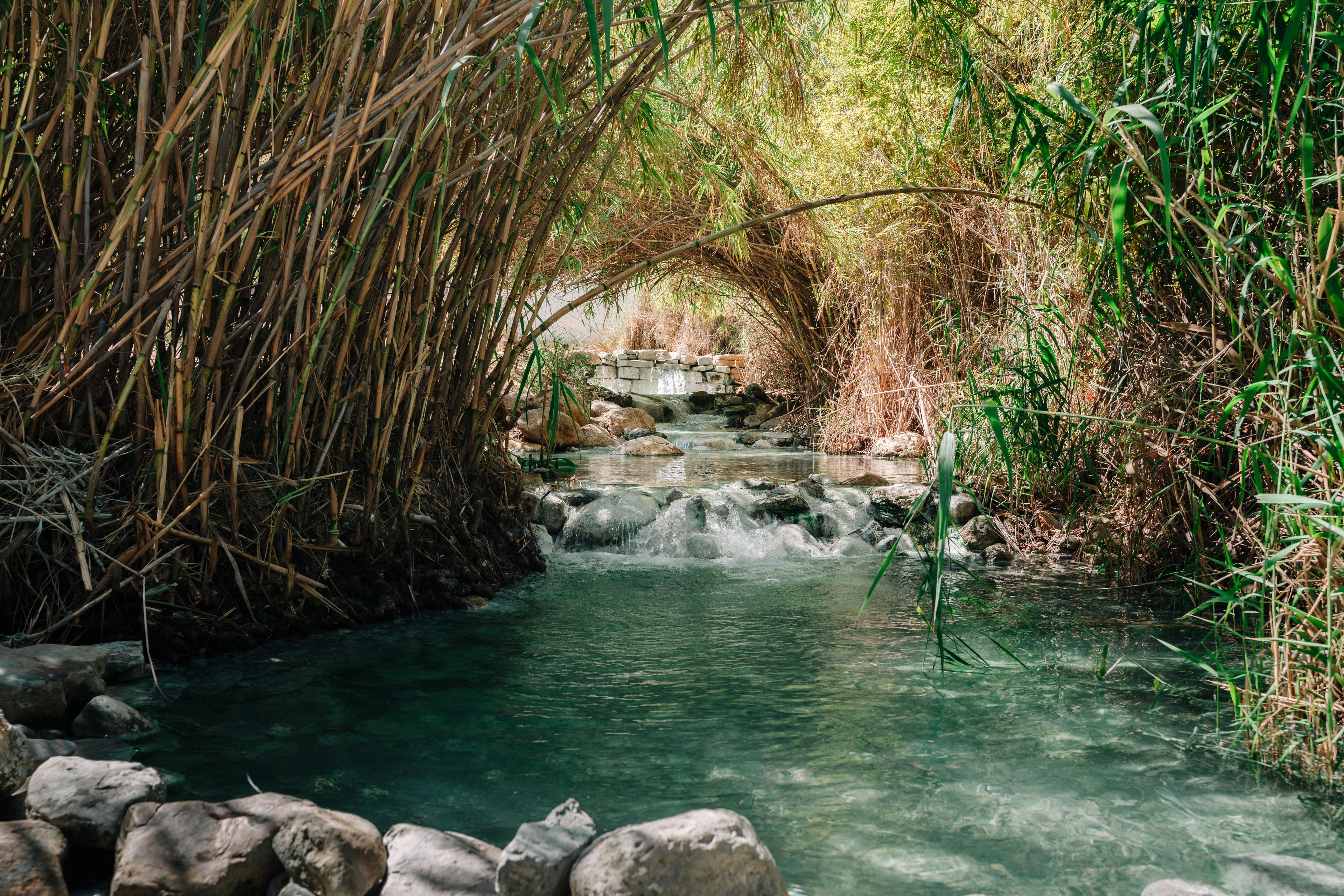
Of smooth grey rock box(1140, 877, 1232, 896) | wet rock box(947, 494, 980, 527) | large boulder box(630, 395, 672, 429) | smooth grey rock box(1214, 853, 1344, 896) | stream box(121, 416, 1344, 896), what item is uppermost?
large boulder box(630, 395, 672, 429)

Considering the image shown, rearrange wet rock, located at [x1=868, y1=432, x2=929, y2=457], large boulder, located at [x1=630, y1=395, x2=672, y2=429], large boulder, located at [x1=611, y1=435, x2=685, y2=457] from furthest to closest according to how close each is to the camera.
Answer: large boulder, located at [x1=630, y1=395, x2=672, y2=429]
large boulder, located at [x1=611, y1=435, x2=685, y2=457]
wet rock, located at [x1=868, y1=432, x2=929, y2=457]

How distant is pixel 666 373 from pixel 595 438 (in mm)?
5442

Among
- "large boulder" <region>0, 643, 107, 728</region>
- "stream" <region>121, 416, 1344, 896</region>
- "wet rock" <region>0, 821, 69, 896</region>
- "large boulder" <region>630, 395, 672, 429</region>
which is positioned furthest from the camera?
"large boulder" <region>630, 395, 672, 429</region>

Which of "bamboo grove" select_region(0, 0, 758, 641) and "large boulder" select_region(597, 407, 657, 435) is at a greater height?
"bamboo grove" select_region(0, 0, 758, 641)

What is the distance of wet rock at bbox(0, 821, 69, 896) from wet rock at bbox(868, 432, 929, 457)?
6.26 meters

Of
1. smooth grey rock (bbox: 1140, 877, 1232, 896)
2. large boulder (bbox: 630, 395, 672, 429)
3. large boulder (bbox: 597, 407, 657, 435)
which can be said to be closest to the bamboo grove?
smooth grey rock (bbox: 1140, 877, 1232, 896)

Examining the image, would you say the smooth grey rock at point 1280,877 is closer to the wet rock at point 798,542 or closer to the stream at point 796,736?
the stream at point 796,736

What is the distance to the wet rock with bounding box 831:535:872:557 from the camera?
14.8 ft

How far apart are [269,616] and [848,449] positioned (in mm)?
5967

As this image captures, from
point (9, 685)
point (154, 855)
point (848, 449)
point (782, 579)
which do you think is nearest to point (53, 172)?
point (9, 685)

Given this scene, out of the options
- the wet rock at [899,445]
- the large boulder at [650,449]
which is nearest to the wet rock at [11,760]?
the wet rock at [899,445]

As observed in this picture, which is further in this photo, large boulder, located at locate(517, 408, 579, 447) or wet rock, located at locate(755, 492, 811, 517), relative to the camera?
large boulder, located at locate(517, 408, 579, 447)

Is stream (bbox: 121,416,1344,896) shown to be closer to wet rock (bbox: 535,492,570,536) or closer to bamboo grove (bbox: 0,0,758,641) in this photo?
bamboo grove (bbox: 0,0,758,641)

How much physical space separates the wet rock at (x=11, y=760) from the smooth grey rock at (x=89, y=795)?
0.02m
